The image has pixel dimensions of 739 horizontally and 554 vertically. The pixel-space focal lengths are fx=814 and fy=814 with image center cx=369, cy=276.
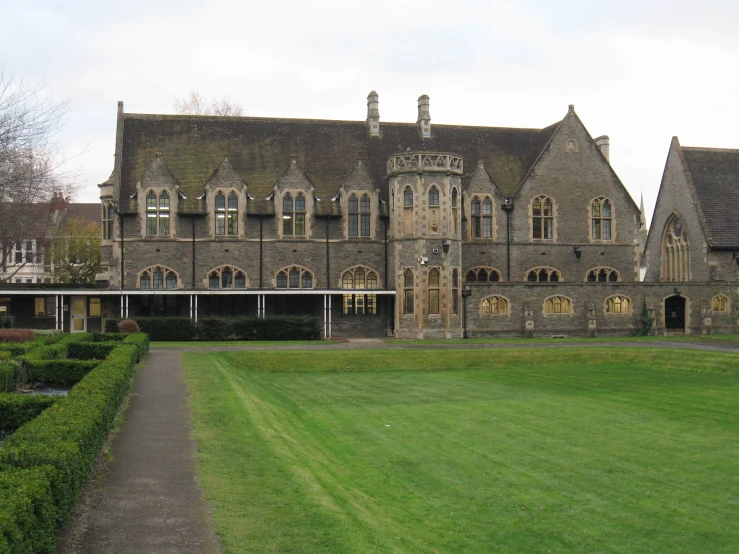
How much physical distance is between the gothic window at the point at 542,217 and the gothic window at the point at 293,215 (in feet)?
44.2

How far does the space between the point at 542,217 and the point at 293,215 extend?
1452cm

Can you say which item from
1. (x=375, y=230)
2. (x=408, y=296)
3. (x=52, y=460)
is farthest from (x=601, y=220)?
(x=52, y=460)

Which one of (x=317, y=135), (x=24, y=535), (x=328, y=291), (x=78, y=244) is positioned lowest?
(x=24, y=535)

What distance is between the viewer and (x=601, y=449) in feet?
52.7

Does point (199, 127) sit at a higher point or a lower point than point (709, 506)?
higher

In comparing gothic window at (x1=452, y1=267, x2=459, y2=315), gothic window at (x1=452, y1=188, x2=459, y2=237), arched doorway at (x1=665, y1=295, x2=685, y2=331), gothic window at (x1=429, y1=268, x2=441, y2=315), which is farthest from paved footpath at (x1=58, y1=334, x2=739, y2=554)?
arched doorway at (x1=665, y1=295, x2=685, y2=331)

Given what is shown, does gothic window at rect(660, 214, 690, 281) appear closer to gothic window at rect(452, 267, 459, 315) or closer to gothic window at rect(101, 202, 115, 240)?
gothic window at rect(452, 267, 459, 315)

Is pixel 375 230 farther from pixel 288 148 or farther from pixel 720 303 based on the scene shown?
pixel 720 303

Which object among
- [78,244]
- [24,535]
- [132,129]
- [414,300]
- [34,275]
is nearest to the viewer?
[24,535]

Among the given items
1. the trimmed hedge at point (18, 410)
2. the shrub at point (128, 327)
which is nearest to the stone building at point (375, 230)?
the shrub at point (128, 327)

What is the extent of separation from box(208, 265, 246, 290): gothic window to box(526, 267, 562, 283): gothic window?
1642 centimetres

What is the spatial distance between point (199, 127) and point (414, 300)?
16.5m

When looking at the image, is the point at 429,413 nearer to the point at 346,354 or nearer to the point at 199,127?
the point at 346,354

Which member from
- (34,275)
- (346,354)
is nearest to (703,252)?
(346,354)
